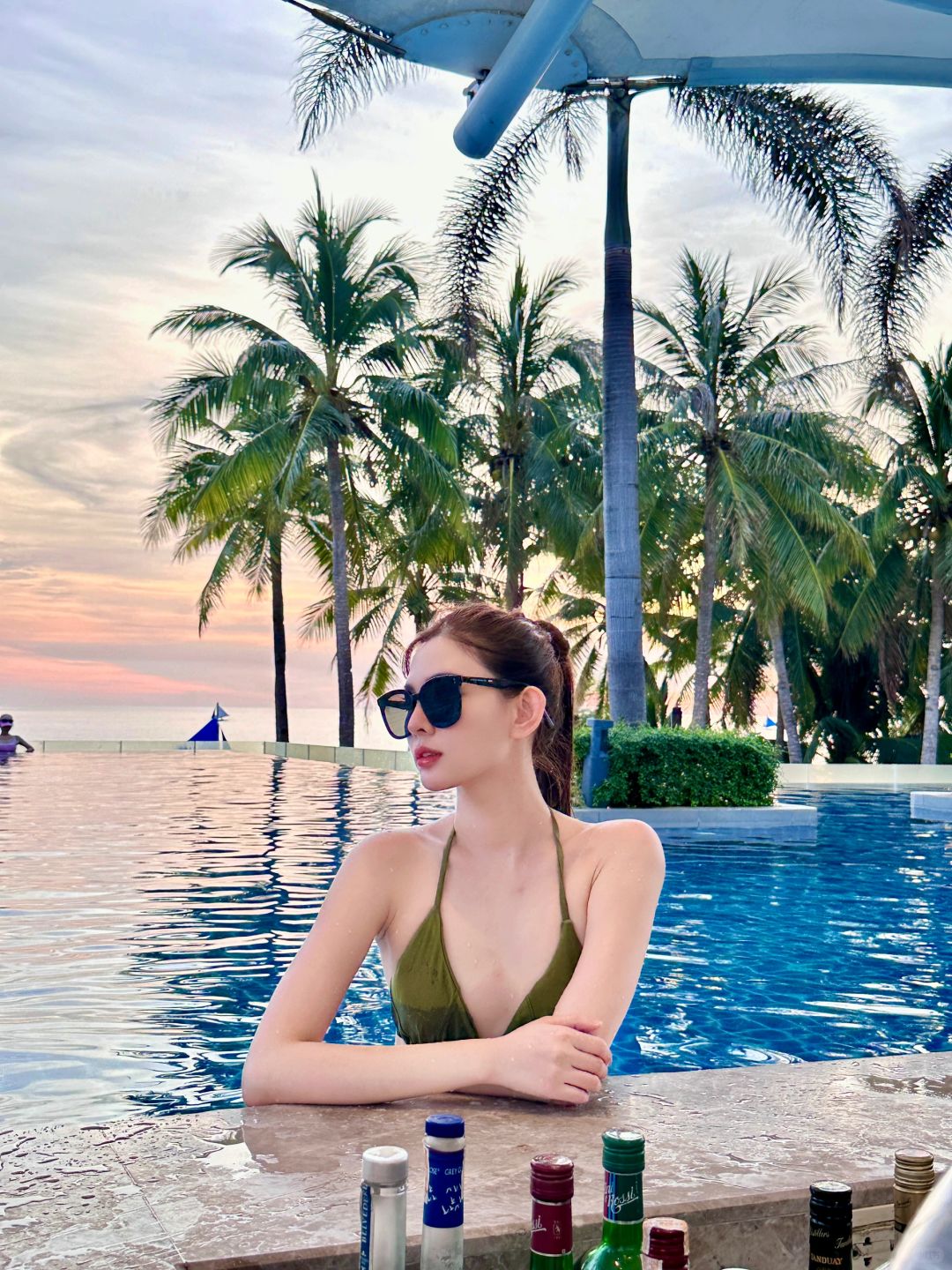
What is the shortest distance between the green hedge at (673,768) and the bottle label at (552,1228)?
536 inches

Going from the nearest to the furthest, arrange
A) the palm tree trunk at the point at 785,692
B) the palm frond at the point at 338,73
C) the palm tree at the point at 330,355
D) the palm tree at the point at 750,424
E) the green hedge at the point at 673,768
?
the green hedge at the point at 673,768
the palm frond at the point at 338,73
the palm tree at the point at 750,424
the palm tree at the point at 330,355
the palm tree trunk at the point at 785,692

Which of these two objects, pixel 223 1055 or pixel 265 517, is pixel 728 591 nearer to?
pixel 265 517

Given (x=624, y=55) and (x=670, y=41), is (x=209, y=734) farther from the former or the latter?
(x=670, y=41)

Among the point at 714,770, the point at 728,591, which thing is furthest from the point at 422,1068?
the point at 728,591

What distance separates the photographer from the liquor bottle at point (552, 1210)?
1378 mm

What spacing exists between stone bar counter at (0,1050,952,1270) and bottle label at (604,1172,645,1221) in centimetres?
40

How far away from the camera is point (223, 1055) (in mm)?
5727

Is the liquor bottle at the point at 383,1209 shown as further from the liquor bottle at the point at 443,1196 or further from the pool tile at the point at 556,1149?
the pool tile at the point at 556,1149

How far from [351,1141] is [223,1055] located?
3799 millimetres

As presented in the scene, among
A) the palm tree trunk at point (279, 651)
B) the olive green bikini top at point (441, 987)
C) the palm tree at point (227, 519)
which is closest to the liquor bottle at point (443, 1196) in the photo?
the olive green bikini top at point (441, 987)

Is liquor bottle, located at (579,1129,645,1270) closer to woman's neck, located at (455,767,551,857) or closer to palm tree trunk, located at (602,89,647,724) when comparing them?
woman's neck, located at (455,767,551,857)

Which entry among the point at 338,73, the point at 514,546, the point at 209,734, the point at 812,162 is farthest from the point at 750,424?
the point at 209,734

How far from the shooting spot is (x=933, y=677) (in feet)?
90.5

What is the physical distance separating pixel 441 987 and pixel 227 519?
1120 inches
